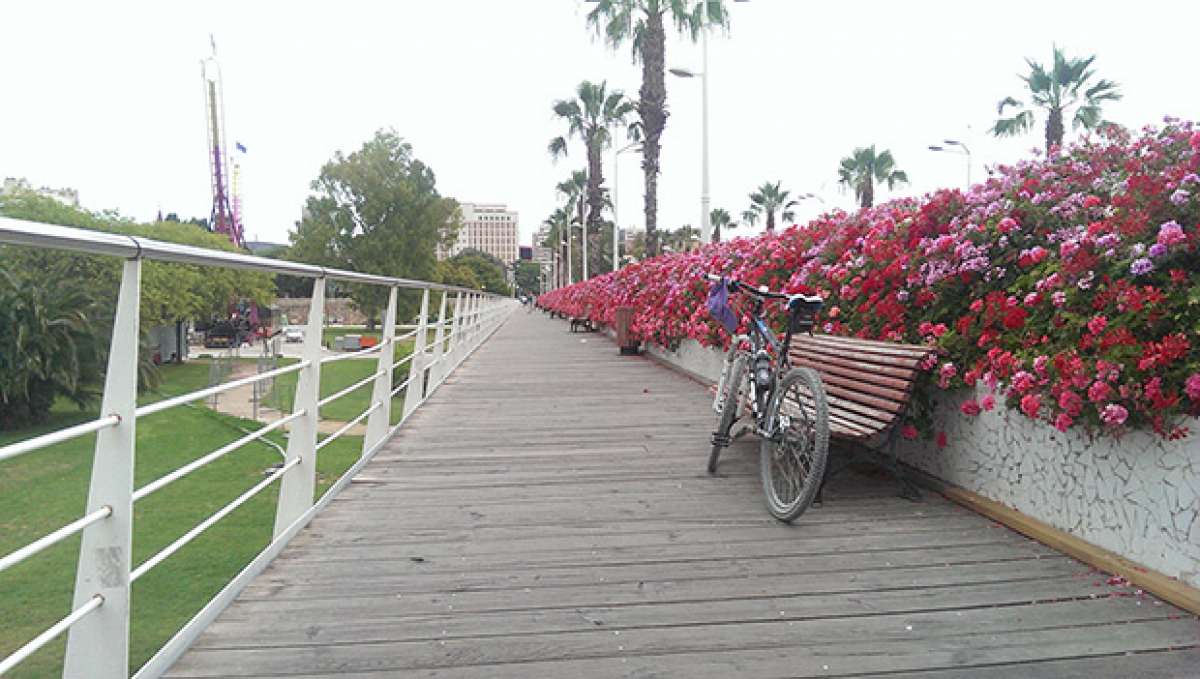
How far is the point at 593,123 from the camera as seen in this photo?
37031mm

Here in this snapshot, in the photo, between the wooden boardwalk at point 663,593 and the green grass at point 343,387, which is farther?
the green grass at point 343,387

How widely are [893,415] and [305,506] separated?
2.78 meters

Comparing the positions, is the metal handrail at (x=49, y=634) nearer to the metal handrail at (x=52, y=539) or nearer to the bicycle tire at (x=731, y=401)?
the metal handrail at (x=52, y=539)

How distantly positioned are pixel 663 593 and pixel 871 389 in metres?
1.77

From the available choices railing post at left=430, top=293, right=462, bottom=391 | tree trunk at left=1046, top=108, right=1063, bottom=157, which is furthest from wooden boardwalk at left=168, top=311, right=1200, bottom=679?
tree trunk at left=1046, top=108, right=1063, bottom=157

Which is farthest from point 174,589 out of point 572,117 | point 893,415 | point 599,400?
point 572,117

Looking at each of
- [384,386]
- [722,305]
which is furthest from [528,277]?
[722,305]

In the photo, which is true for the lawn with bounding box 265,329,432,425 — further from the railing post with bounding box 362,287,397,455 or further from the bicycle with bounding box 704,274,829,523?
the bicycle with bounding box 704,274,829,523

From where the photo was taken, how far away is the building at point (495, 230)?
577 ft

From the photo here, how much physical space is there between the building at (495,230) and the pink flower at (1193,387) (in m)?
173

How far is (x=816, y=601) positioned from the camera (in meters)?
2.70

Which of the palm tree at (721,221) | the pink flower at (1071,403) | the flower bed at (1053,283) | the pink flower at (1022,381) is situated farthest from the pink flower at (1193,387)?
the palm tree at (721,221)

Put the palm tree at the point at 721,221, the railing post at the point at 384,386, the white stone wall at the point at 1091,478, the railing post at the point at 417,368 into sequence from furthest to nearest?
the palm tree at the point at 721,221, the railing post at the point at 417,368, the railing post at the point at 384,386, the white stone wall at the point at 1091,478

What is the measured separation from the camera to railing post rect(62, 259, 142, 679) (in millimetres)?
2018
